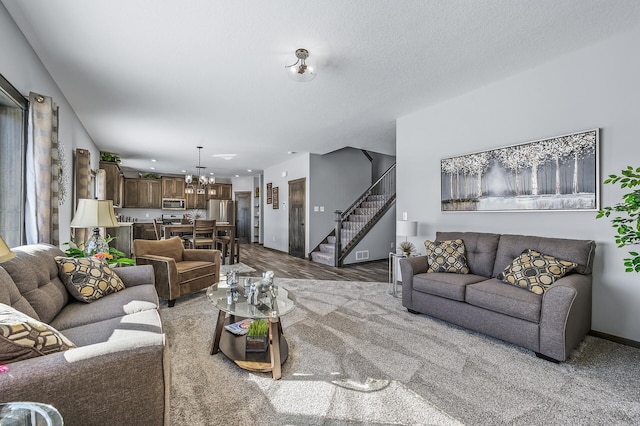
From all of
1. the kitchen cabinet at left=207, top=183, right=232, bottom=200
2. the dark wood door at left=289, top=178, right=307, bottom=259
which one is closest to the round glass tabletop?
the dark wood door at left=289, top=178, right=307, bottom=259

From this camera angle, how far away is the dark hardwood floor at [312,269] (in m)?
5.16

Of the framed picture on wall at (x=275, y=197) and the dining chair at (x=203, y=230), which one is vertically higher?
the framed picture on wall at (x=275, y=197)

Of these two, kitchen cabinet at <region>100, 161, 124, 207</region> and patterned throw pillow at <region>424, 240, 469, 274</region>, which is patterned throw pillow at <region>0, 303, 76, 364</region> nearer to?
patterned throw pillow at <region>424, 240, 469, 274</region>

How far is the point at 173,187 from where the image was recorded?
382 inches

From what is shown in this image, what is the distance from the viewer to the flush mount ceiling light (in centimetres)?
266

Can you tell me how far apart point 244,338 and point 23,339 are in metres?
1.52

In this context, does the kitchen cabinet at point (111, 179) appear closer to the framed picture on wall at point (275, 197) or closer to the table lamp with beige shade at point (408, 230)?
the framed picture on wall at point (275, 197)

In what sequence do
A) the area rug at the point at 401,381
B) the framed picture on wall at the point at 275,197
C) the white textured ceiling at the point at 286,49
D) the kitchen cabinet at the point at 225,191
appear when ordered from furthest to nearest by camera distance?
the kitchen cabinet at the point at 225,191 < the framed picture on wall at the point at 275,197 < the white textured ceiling at the point at 286,49 < the area rug at the point at 401,381

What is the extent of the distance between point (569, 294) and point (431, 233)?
200 centimetres

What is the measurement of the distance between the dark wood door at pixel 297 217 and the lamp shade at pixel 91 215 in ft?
15.1

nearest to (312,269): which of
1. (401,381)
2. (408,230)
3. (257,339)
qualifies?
(408,230)

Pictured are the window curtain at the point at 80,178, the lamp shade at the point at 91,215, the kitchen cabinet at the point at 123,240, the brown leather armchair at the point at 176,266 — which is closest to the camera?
the lamp shade at the point at 91,215

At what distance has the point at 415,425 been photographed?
5.13 ft

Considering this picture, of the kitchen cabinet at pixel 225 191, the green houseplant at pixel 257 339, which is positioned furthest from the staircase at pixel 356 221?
the kitchen cabinet at pixel 225 191
